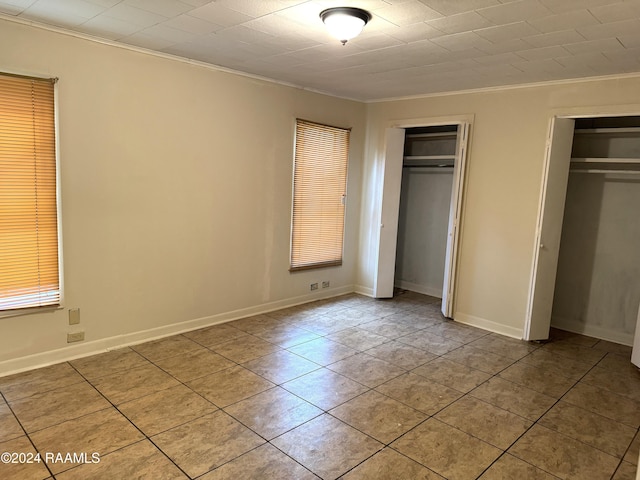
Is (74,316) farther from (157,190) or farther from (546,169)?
(546,169)

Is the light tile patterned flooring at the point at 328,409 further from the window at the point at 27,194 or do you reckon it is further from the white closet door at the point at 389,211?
the white closet door at the point at 389,211

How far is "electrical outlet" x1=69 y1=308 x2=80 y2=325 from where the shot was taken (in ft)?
11.3

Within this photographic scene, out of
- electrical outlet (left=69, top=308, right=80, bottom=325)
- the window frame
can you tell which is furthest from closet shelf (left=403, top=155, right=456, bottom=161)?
electrical outlet (left=69, top=308, right=80, bottom=325)

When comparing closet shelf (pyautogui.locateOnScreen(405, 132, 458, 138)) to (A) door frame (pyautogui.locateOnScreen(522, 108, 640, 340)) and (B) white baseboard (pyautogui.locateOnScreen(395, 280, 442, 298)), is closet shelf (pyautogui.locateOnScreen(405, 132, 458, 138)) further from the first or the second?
(B) white baseboard (pyautogui.locateOnScreen(395, 280, 442, 298))

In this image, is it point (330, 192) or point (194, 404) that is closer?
point (194, 404)

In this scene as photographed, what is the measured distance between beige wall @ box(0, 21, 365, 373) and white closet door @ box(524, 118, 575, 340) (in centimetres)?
257

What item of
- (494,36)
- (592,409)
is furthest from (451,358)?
(494,36)

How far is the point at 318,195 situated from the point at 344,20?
111 inches

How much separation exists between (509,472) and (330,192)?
375 cm

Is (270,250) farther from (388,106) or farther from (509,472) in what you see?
(509,472)

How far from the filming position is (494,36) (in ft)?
9.57

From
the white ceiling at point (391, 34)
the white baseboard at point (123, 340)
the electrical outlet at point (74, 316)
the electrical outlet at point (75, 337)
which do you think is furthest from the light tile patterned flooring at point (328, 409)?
the white ceiling at point (391, 34)

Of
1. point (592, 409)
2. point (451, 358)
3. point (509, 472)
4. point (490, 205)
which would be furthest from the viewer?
point (490, 205)

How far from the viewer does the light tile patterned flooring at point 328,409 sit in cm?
236
